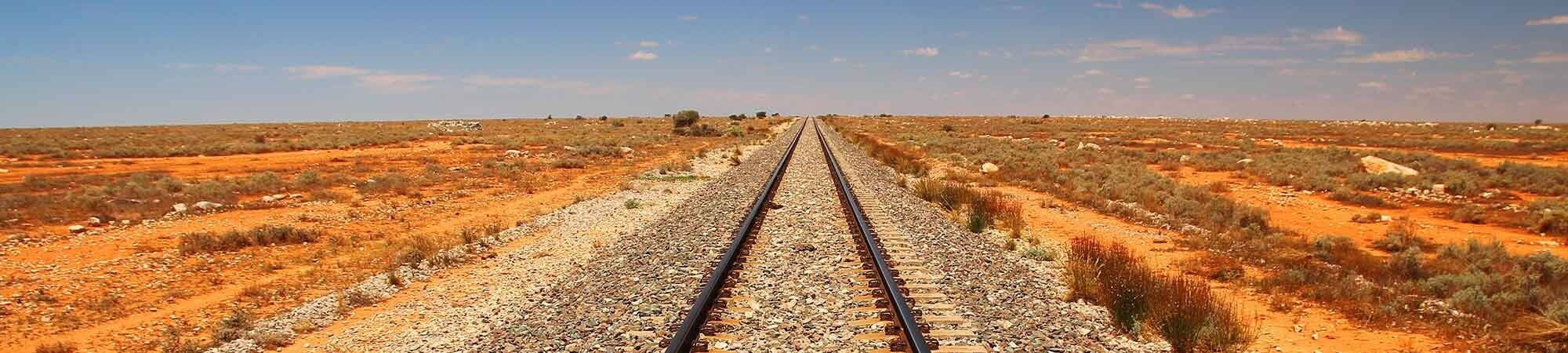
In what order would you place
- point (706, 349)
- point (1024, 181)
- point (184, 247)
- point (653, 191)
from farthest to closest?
point (1024, 181), point (653, 191), point (184, 247), point (706, 349)

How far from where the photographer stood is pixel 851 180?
19.0m

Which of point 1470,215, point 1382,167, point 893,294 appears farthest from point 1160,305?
point 1382,167

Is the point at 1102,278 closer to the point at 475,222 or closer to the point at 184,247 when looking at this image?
→ the point at 475,222

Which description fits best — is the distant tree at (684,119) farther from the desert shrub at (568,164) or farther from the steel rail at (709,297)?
the steel rail at (709,297)

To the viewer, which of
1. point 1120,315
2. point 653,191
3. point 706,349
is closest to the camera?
point 706,349

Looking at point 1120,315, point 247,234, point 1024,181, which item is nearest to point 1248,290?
point 1120,315

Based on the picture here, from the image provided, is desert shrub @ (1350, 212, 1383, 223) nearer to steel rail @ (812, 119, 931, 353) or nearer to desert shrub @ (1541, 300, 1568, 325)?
desert shrub @ (1541, 300, 1568, 325)

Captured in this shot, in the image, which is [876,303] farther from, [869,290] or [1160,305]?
[1160,305]

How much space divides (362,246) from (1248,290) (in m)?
13.1

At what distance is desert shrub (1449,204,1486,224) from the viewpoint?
48.2 ft

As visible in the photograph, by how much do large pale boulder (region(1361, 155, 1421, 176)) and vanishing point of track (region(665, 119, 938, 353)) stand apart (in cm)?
2120

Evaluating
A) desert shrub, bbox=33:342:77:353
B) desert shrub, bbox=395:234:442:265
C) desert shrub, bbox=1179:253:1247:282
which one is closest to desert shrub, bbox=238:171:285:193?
desert shrub, bbox=395:234:442:265

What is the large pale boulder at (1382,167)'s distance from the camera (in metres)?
22.2

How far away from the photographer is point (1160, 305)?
258 inches
